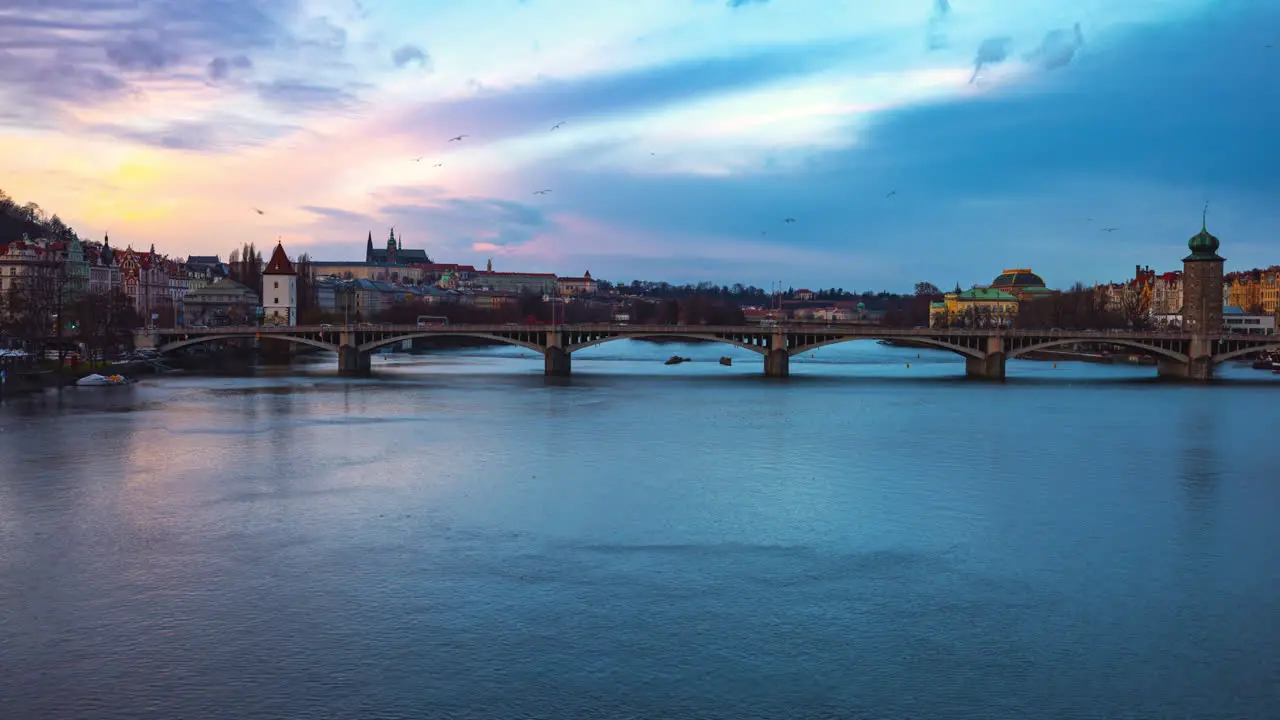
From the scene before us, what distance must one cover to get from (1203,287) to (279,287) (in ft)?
205

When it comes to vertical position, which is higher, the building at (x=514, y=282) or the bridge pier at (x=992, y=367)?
the building at (x=514, y=282)

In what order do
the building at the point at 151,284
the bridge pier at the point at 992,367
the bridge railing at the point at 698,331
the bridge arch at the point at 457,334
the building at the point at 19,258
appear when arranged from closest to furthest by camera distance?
1. the bridge railing at the point at 698,331
2. the bridge arch at the point at 457,334
3. the bridge pier at the point at 992,367
4. the building at the point at 19,258
5. the building at the point at 151,284

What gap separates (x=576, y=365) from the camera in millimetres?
69500

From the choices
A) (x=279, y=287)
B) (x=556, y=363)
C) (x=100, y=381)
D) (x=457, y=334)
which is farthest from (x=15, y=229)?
(x=556, y=363)

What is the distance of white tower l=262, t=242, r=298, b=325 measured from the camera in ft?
273

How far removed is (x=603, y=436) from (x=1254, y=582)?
17.1 meters

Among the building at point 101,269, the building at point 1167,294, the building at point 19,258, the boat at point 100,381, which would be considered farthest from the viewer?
the building at point 1167,294

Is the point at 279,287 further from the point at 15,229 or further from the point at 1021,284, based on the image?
the point at 1021,284

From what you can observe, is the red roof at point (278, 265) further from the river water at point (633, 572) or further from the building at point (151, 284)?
the river water at point (633, 572)

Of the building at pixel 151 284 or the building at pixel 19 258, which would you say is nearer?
the building at pixel 19 258

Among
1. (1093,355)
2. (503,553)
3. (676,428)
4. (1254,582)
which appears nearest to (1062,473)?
(1254,582)

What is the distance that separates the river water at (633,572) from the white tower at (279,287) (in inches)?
2122

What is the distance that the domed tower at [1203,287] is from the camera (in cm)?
6169

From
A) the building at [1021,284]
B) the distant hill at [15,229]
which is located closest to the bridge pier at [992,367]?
the distant hill at [15,229]
